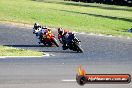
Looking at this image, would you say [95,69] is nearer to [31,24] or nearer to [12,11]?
[31,24]

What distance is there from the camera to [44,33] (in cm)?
2428


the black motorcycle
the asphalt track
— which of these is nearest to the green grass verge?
the asphalt track

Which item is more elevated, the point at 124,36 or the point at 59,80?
the point at 59,80

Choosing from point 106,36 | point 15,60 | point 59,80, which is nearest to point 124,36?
point 106,36

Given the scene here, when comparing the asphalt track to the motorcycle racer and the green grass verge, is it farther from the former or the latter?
the green grass verge

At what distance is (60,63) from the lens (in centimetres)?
1712

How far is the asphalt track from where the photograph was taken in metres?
13.0

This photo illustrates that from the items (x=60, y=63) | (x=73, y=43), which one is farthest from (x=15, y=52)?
(x=73, y=43)

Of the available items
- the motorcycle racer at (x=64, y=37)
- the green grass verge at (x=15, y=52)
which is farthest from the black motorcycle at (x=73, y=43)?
the green grass verge at (x=15, y=52)

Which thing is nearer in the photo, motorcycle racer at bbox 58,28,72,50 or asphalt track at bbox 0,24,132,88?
asphalt track at bbox 0,24,132,88

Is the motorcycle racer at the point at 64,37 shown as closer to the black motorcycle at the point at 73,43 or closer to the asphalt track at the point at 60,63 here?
the black motorcycle at the point at 73,43

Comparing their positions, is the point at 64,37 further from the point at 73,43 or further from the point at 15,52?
the point at 15,52

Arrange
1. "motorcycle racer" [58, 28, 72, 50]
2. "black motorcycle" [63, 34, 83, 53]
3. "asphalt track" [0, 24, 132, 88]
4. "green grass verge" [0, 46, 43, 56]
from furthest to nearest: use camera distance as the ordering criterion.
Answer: "motorcycle racer" [58, 28, 72, 50]
"black motorcycle" [63, 34, 83, 53]
"green grass verge" [0, 46, 43, 56]
"asphalt track" [0, 24, 132, 88]

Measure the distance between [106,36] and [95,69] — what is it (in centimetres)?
1455
